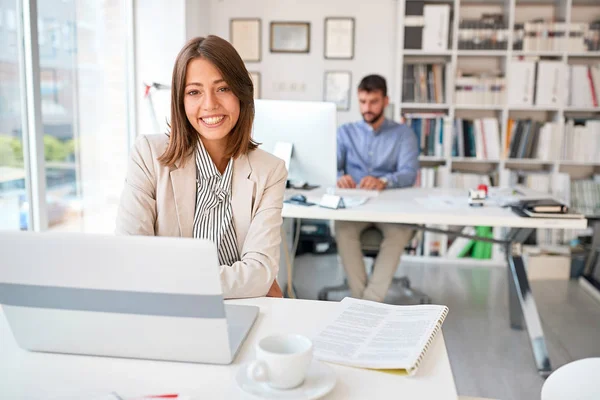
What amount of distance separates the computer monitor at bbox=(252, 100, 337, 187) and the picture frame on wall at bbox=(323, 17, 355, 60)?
1914 mm

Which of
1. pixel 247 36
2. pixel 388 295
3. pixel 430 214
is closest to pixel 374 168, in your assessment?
pixel 388 295

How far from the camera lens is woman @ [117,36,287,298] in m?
1.56

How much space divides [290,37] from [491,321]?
2560 mm

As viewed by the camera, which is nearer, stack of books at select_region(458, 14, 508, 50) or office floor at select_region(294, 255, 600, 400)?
office floor at select_region(294, 255, 600, 400)

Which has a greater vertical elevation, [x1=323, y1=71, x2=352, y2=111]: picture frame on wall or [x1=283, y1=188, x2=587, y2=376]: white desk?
[x1=323, y1=71, x2=352, y2=111]: picture frame on wall

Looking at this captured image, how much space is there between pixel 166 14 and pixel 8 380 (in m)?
3.28

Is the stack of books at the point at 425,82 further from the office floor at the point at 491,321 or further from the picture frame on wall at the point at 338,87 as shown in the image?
the office floor at the point at 491,321

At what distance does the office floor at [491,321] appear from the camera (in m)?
2.45

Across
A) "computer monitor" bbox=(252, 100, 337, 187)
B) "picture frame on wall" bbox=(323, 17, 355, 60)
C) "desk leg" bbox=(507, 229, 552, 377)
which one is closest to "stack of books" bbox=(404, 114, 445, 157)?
"picture frame on wall" bbox=(323, 17, 355, 60)

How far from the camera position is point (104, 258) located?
0.80m

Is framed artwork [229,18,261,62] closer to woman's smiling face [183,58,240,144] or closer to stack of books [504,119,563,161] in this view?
stack of books [504,119,563,161]

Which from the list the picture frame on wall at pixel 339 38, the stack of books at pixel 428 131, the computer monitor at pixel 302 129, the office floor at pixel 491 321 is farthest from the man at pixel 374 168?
the picture frame on wall at pixel 339 38

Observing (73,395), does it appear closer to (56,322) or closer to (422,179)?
(56,322)

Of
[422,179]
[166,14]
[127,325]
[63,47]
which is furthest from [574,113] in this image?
[127,325]
